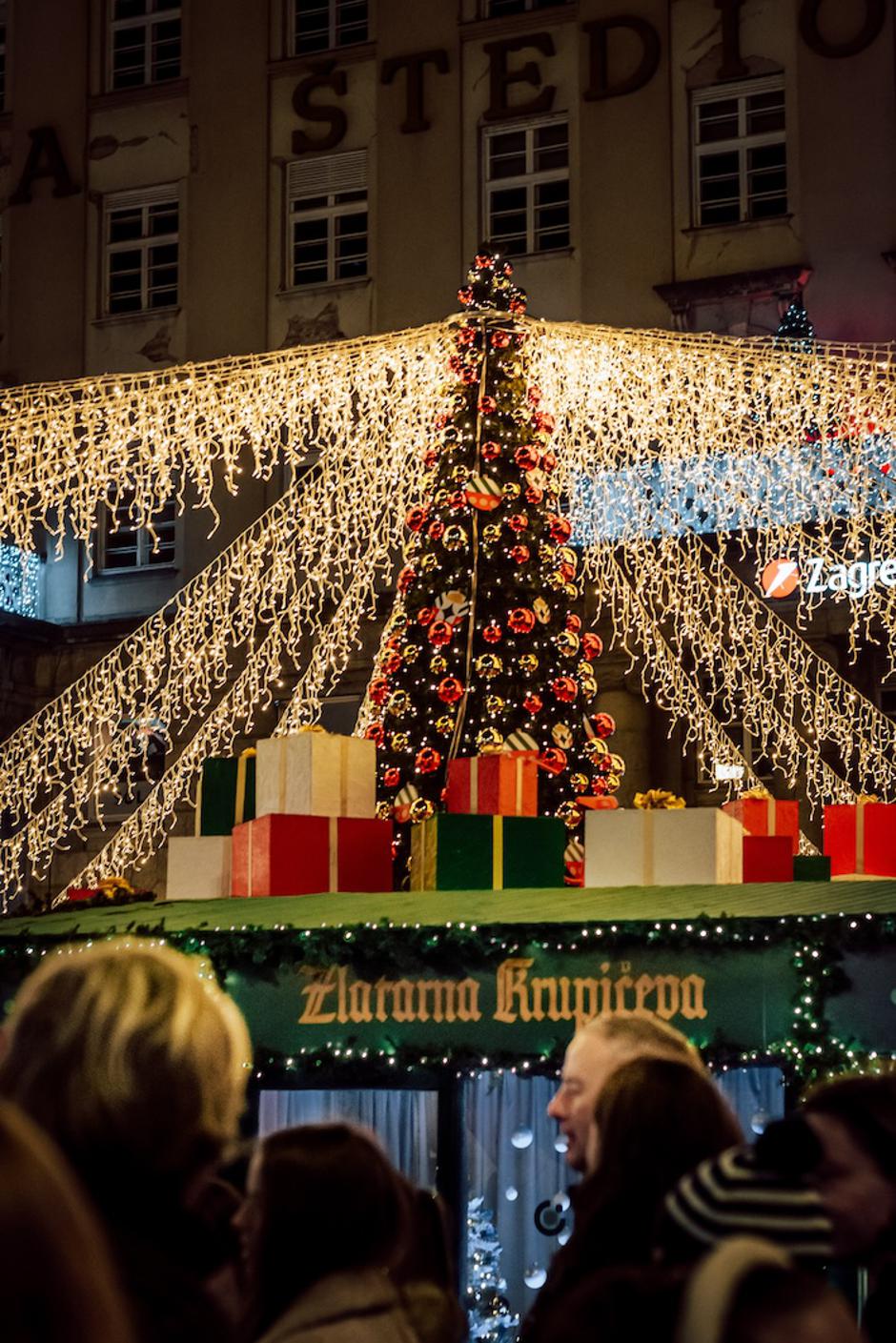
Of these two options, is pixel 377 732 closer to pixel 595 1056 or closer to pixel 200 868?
pixel 200 868

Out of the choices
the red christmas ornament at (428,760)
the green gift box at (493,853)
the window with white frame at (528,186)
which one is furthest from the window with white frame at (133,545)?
the green gift box at (493,853)

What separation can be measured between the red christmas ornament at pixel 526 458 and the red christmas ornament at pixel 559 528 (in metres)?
0.32

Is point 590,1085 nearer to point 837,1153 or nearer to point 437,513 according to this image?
point 837,1153

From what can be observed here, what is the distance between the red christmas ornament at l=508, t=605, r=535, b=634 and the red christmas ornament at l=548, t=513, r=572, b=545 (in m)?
0.58

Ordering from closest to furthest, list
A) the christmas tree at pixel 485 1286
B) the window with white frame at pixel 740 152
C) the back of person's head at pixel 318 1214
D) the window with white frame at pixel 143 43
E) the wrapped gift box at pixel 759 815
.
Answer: the back of person's head at pixel 318 1214
the christmas tree at pixel 485 1286
the wrapped gift box at pixel 759 815
the window with white frame at pixel 740 152
the window with white frame at pixel 143 43

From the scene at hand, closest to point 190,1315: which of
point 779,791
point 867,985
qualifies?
point 867,985

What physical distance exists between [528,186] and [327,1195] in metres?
18.8

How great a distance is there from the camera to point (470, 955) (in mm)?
7070

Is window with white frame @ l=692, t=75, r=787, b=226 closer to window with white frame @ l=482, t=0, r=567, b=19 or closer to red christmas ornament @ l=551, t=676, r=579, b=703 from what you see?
window with white frame @ l=482, t=0, r=567, b=19

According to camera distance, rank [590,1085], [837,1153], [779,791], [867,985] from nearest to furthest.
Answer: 1. [837,1153]
2. [590,1085]
3. [867,985]
4. [779,791]

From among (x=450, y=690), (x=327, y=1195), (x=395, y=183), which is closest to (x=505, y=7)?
(x=395, y=183)

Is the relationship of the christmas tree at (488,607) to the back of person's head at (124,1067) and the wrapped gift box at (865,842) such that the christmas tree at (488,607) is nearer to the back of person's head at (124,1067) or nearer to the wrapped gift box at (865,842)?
the wrapped gift box at (865,842)

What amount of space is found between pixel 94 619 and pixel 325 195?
5754mm

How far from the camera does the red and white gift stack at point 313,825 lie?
8.16 m
